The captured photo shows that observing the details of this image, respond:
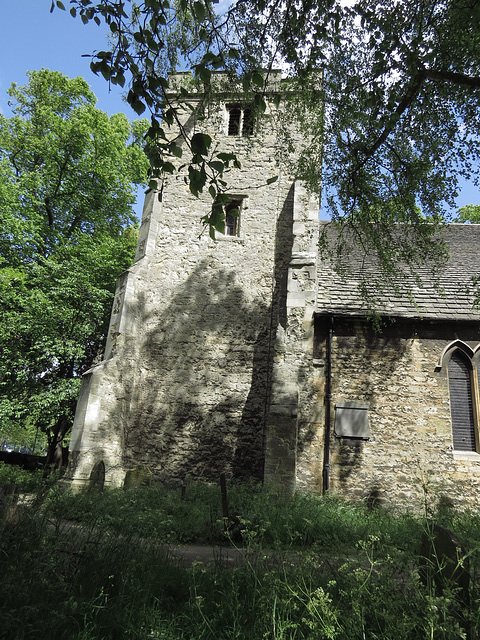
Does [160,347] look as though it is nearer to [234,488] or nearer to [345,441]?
[234,488]

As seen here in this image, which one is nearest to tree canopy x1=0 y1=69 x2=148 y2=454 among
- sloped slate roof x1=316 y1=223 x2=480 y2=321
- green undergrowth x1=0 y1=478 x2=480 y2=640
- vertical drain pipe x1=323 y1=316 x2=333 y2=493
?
sloped slate roof x1=316 y1=223 x2=480 y2=321

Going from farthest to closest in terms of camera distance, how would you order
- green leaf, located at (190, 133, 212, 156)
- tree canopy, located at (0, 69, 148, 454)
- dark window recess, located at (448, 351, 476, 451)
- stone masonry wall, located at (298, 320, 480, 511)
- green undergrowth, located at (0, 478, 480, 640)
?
1. tree canopy, located at (0, 69, 148, 454)
2. dark window recess, located at (448, 351, 476, 451)
3. stone masonry wall, located at (298, 320, 480, 511)
4. green leaf, located at (190, 133, 212, 156)
5. green undergrowth, located at (0, 478, 480, 640)

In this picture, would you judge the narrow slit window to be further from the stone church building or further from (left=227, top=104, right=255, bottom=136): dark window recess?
the stone church building

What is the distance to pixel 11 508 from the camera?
13.0 feet

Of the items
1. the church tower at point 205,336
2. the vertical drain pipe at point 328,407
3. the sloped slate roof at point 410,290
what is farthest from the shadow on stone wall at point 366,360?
the church tower at point 205,336

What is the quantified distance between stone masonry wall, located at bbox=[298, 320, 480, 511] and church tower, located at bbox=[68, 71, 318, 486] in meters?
1.51

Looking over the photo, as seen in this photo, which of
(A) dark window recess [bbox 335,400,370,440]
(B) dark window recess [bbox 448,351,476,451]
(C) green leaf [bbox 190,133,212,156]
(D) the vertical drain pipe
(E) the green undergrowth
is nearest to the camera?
(E) the green undergrowth

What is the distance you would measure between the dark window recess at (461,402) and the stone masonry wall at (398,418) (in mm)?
324

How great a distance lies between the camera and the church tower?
11094 millimetres

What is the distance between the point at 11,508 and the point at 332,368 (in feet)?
27.8

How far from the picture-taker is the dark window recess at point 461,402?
10.6 meters

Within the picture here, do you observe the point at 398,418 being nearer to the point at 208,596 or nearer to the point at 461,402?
the point at 461,402

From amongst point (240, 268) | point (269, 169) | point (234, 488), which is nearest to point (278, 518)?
point (234, 488)

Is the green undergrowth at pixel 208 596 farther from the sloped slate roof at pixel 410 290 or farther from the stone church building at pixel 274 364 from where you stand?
the sloped slate roof at pixel 410 290
